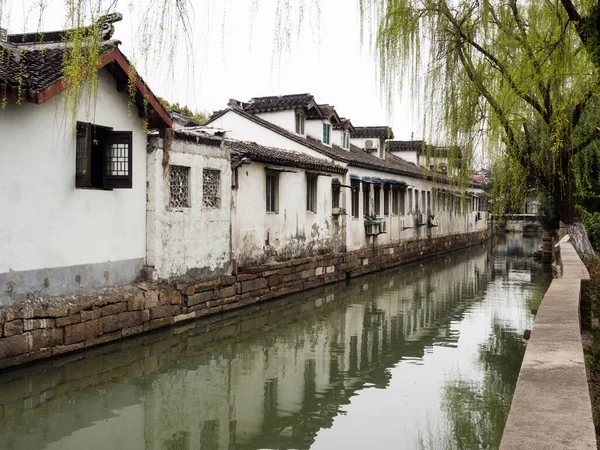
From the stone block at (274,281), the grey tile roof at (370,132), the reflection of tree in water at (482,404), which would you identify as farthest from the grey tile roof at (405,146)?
the reflection of tree in water at (482,404)

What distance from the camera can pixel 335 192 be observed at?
748 inches

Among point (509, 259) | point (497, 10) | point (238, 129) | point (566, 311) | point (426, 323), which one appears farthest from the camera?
point (509, 259)

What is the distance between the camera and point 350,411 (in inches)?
253

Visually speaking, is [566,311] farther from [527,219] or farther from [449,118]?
[527,219]

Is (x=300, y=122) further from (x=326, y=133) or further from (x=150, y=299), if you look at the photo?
(x=150, y=299)

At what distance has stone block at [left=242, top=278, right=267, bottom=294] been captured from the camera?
12.9 m

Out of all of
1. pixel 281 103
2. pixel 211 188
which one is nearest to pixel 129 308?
pixel 211 188

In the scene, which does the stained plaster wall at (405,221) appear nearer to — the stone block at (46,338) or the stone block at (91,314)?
the stone block at (91,314)

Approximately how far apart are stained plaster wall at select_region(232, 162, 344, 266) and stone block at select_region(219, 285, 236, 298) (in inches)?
31.1

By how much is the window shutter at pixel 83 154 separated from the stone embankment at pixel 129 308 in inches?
66.8

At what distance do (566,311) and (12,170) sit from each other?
6.65 metres

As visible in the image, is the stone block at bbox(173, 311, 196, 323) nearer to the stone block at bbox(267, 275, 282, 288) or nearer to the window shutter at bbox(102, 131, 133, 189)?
the window shutter at bbox(102, 131, 133, 189)

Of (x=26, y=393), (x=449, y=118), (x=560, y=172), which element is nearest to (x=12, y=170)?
(x=26, y=393)

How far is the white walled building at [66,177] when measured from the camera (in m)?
7.58
